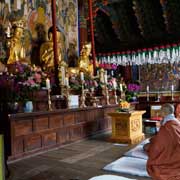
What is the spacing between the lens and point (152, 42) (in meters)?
8.48

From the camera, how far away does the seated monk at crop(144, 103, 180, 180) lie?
2117 millimetres

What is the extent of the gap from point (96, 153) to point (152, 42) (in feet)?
17.6

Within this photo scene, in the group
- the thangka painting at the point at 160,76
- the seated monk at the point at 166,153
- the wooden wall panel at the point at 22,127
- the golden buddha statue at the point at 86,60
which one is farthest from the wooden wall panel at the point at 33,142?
the thangka painting at the point at 160,76

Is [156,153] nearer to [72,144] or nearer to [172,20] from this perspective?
[72,144]

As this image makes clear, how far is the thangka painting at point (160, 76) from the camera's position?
9.12 metres

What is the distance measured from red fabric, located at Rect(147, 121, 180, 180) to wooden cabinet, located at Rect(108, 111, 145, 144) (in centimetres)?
254

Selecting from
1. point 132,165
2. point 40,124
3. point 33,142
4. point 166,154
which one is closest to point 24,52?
point 40,124

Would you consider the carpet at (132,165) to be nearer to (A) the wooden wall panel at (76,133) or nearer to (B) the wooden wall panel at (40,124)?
(B) the wooden wall panel at (40,124)

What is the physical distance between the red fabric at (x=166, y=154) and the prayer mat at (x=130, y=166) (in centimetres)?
67

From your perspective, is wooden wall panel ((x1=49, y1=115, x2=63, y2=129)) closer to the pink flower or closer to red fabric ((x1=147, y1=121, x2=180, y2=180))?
the pink flower

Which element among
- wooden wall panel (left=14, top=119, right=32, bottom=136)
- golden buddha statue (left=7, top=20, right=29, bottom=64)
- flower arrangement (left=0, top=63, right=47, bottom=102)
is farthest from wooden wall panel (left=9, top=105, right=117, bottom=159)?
golden buddha statue (left=7, top=20, right=29, bottom=64)

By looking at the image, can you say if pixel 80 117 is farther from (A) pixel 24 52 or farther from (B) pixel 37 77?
(A) pixel 24 52

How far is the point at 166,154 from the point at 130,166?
1072 mm

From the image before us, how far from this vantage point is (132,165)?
3207 mm
